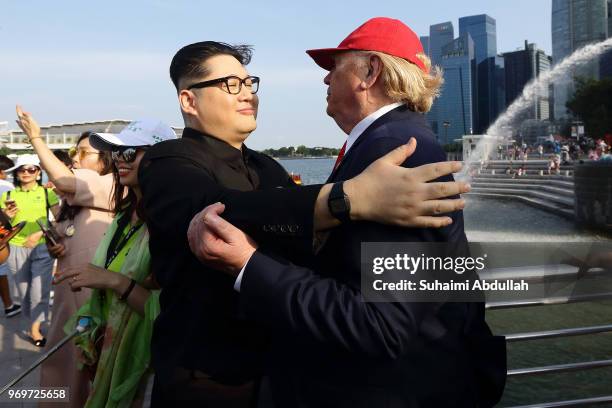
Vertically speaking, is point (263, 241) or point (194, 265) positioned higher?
point (263, 241)

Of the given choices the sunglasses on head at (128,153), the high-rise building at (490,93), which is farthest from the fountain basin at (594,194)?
the high-rise building at (490,93)

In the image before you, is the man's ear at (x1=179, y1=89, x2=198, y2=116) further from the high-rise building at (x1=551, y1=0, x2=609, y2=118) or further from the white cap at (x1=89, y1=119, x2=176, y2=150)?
the high-rise building at (x1=551, y1=0, x2=609, y2=118)

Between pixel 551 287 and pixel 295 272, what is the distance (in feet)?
4.77

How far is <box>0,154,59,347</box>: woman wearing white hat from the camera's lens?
Answer: 20.0 feet

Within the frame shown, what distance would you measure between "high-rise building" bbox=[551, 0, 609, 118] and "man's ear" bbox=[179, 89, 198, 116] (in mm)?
101050

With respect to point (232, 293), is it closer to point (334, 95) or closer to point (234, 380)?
point (234, 380)

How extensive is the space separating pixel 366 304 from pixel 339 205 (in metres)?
0.22

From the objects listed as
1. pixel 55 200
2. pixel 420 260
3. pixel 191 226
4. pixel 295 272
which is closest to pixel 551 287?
pixel 420 260

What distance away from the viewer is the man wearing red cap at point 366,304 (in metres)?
1.23

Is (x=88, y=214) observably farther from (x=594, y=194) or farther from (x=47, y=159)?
(x=594, y=194)

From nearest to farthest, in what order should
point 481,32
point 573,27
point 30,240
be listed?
1. point 30,240
2. point 573,27
3. point 481,32

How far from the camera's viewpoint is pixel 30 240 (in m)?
6.15

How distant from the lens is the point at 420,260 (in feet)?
4.11

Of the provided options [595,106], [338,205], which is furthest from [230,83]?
[595,106]
